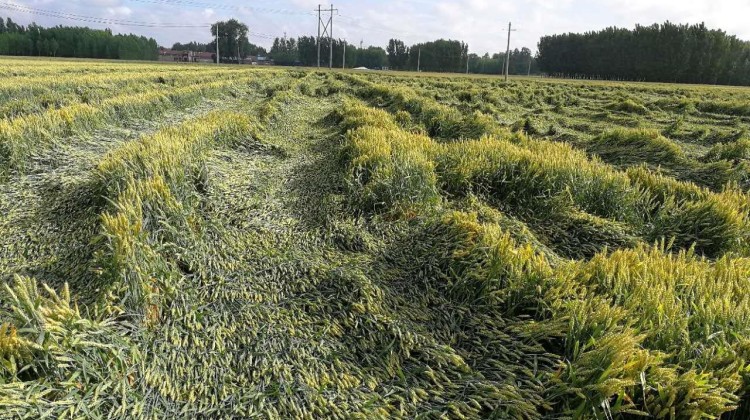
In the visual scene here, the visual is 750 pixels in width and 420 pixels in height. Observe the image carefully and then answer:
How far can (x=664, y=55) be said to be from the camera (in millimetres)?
67500

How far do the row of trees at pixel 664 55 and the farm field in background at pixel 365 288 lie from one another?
7923cm

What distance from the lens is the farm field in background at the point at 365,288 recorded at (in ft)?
6.05

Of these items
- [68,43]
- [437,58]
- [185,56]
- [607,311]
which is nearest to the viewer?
[607,311]

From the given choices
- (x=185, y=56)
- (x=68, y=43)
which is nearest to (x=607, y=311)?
(x=68, y=43)

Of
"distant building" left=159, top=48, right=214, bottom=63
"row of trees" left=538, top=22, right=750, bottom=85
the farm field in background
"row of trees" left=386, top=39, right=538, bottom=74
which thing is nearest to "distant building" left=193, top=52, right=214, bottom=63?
"distant building" left=159, top=48, right=214, bottom=63

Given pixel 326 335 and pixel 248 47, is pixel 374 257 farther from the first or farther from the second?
pixel 248 47

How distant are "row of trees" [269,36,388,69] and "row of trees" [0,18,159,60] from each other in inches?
1478

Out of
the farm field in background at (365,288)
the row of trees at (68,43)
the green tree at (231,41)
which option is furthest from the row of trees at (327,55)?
the farm field in background at (365,288)

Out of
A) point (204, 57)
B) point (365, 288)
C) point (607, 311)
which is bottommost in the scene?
point (365, 288)

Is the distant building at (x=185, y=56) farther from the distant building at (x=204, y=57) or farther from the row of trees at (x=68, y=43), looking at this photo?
the row of trees at (x=68, y=43)

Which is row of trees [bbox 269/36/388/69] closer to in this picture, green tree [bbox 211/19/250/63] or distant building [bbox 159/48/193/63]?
green tree [bbox 211/19/250/63]

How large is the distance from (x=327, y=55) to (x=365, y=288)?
383 ft

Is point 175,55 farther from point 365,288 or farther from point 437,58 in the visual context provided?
point 365,288

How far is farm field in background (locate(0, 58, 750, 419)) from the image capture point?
1843 millimetres
